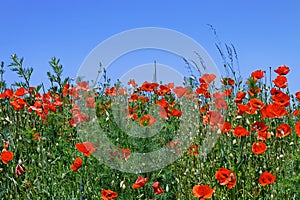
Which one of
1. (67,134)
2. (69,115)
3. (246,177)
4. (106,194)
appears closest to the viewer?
(106,194)

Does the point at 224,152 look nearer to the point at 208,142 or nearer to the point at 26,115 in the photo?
the point at 208,142

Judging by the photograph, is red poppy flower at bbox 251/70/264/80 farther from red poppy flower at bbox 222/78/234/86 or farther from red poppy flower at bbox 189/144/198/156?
red poppy flower at bbox 189/144/198/156

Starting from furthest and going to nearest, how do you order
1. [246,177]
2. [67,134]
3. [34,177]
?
[67,134] → [34,177] → [246,177]

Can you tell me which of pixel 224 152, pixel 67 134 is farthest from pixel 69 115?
pixel 224 152

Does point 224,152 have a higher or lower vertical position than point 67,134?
lower

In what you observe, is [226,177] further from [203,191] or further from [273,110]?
[273,110]

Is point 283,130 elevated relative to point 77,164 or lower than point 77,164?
elevated

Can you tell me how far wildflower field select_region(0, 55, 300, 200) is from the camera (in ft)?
11.5

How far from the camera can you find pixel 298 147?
4289 mm

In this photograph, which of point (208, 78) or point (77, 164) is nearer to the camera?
point (77, 164)

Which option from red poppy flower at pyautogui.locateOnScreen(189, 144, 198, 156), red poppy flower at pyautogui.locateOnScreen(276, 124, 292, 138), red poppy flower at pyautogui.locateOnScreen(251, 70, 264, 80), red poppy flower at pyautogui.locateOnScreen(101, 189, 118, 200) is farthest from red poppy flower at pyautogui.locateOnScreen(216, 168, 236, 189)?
red poppy flower at pyautogui.locateOnScreen(251, 70, 264, 80)

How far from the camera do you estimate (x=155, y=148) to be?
3945mm

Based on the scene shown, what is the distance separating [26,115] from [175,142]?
4.96 feet

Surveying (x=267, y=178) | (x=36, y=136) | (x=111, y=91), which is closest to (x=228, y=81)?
(x=111, y=91)
